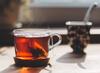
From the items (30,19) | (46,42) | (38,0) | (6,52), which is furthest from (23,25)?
(46,42)

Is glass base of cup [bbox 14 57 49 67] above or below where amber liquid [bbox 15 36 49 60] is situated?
below

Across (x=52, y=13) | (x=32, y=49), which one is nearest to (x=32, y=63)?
(x=32, y=49)

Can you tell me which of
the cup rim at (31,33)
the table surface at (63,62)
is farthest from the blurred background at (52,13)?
the cup rim at (31,33)

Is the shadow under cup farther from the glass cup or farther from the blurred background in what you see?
the blurred background

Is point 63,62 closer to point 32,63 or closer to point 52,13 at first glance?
point 32,63

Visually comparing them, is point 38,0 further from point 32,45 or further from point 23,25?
point 32,45

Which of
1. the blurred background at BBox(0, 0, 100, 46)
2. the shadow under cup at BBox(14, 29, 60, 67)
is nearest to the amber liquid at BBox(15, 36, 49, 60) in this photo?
the shadow under cup at BBox(14, 29, 60, 67)

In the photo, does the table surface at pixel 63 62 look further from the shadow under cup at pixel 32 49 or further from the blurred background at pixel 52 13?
the blurred background at pixel 52 13
